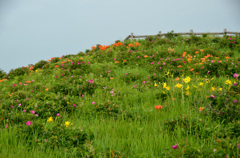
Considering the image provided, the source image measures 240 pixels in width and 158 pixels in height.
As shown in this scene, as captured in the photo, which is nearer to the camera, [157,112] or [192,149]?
[192,149]

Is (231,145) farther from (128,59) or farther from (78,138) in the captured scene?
Answer: (128,59)

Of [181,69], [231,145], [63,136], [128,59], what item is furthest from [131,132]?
Result: [128,59]

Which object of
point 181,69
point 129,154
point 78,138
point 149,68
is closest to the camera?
point 129,154

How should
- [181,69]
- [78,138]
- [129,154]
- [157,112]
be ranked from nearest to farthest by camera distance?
[129,154], [78,138], [157,112], [181,69]

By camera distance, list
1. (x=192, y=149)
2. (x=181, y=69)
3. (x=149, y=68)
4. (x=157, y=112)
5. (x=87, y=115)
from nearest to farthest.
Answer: (x=192, y=149) < (x=157, y=112) < (x=87, y=115) < (x=181, y=69) < (x=149, y=68)

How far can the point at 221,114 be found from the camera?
10.9 ft

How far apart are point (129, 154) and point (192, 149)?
854mm

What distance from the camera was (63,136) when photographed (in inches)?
123

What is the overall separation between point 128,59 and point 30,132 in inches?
289

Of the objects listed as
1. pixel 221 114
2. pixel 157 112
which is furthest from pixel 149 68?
pixel 221 114

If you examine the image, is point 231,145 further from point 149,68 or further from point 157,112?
point 149,68

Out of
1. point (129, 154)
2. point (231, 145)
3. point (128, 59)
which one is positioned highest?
point (128, 59)

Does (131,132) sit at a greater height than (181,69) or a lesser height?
lesser

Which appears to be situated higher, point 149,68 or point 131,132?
point 149,68
